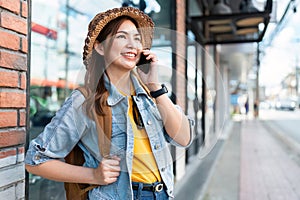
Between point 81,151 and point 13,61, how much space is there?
1.58 ft

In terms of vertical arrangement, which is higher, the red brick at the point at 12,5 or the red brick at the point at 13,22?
the red brick at the point at 12,5

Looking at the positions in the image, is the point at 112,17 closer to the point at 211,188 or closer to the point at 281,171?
the point at 211,188

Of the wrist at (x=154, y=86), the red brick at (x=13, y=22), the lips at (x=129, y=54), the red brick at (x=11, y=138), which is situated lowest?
→ the red brick at (x=11, y=138)

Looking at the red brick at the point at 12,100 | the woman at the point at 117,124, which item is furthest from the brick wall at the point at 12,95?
the woman at the point at 117,124

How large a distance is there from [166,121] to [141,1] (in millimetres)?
1945

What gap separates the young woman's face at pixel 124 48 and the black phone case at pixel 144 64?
30 millimetres

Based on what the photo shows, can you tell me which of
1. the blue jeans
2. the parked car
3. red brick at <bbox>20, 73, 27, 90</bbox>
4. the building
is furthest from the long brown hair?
the parked car

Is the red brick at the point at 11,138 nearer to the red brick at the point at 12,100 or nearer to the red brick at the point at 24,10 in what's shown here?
the red brick at the point at 12,100

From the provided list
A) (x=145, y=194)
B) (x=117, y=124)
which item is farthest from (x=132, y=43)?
(x=145, y=194)

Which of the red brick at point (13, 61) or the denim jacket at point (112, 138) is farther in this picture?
the red brick at point (13, 61)

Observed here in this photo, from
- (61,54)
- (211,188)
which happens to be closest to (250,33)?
(211,188)

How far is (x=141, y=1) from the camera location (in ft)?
9.09

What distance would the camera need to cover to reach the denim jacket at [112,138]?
938 mm

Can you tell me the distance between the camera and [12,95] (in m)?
1.21
